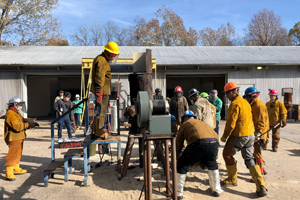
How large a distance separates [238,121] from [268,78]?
10504 millimetres

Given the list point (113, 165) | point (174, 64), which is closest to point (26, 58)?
point (174, 64)

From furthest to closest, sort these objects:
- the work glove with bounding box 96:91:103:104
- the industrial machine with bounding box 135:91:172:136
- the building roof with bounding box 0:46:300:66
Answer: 1. the building roof with bounding box 0:46:300:66
2. the work glove with bounding box 96:91:103:104
3. the industrial machine with bounding box 135:91:172:136

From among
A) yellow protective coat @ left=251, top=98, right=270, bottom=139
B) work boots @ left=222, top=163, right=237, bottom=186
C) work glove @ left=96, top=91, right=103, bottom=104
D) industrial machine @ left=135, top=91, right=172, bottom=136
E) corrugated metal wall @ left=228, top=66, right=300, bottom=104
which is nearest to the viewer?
industrial machine @ left=135, top=91, right=172, bottom=136

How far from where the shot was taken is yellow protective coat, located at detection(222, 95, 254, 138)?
3.93 m

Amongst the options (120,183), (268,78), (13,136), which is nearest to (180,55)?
(268,78)

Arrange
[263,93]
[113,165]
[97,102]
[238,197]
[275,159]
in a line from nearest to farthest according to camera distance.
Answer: [238,197] → [97,102] → [113,165] → [275,159] → [263,93]

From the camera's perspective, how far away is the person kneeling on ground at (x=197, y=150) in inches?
139

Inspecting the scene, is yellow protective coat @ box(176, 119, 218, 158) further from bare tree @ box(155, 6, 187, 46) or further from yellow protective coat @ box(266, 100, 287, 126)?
bare tree @ box(155, 6, 187, 46)

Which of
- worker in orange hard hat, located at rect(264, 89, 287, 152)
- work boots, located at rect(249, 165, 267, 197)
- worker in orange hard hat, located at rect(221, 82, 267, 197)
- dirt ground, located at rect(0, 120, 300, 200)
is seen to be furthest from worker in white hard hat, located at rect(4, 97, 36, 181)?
worker in orange hard hat, located at rect(264, 89, 287, 152)

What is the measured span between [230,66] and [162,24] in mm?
21237

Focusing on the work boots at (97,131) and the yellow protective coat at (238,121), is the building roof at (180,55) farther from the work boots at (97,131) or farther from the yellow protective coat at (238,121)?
Result: the yellow protective coat at (238,121)

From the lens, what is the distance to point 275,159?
5805 mm

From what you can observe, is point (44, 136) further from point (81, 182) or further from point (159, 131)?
point (159, 131)

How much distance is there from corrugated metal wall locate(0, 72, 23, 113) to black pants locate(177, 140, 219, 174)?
1124cm
